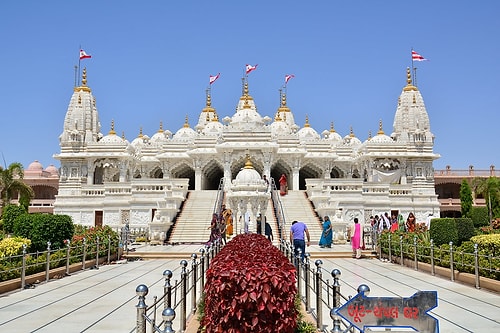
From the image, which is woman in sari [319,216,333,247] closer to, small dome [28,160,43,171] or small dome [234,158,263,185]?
small dome [234,158,263,185]

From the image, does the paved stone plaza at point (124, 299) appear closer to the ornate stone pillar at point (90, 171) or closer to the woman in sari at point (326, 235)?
the woman in sari at point (326, 235)

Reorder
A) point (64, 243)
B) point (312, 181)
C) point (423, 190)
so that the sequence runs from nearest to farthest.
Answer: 1. point (64, 243)
2. point (312, 181)
3. point (423, 190)

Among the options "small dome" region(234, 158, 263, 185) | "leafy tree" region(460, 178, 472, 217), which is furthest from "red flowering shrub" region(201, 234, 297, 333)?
"leafy tree" region(460, 178, 472, 217)

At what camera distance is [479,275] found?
36.7ft

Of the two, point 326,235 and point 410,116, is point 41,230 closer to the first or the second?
point 326,235

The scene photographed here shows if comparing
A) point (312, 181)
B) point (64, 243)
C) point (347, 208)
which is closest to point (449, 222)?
point (64, 243)

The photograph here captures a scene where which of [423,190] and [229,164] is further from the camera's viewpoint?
[423,190]

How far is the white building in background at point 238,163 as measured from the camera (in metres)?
30.2

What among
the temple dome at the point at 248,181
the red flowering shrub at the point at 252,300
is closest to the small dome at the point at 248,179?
the temple dome at the point at 248,181

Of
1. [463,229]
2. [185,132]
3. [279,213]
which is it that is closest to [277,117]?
[185,132]

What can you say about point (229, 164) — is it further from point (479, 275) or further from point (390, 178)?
point (479, 275)

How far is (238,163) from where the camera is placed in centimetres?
3678

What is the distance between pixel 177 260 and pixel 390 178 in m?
26.6

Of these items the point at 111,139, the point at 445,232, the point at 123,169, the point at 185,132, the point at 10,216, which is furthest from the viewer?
the point at 185,132
